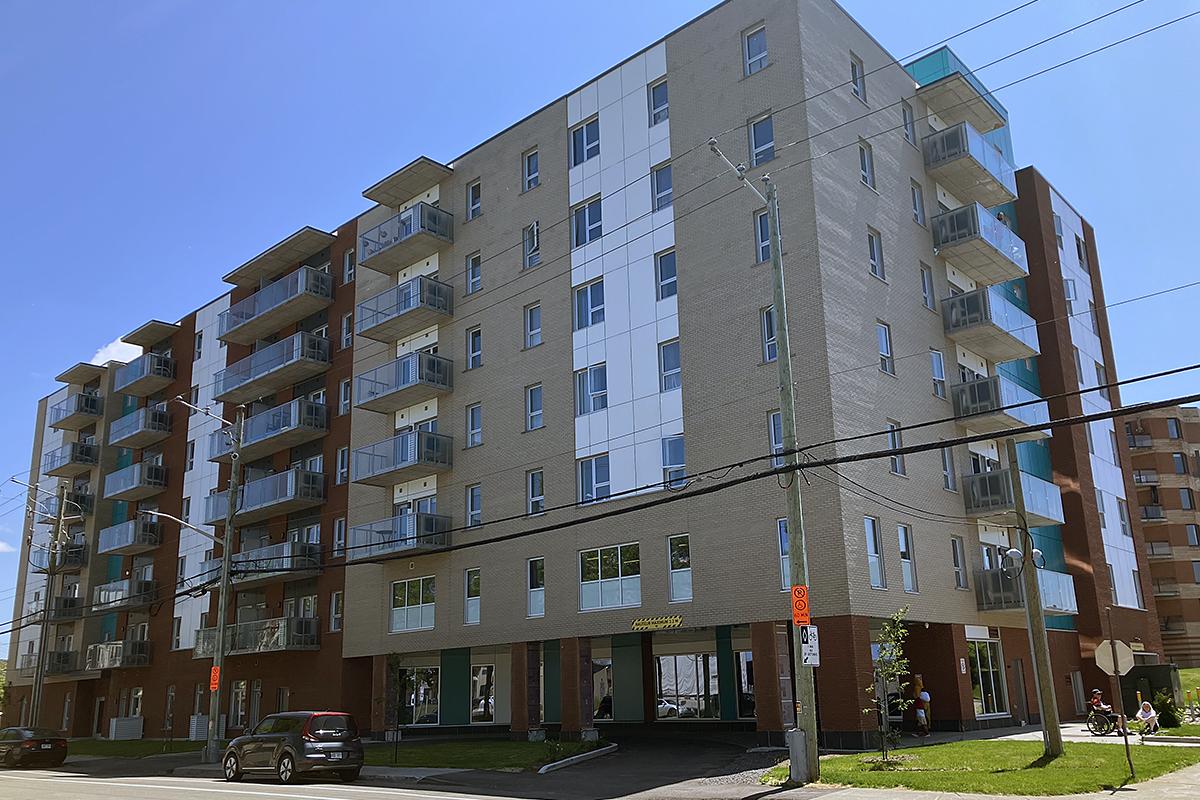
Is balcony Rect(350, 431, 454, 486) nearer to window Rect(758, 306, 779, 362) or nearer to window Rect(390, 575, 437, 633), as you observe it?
window Rect(390, 575, 437, 633)

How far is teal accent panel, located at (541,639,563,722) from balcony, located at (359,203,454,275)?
611 inches

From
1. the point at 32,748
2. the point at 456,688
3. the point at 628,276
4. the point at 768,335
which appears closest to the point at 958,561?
the point at 768,335

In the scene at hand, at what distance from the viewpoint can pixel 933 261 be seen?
3441 centimetres

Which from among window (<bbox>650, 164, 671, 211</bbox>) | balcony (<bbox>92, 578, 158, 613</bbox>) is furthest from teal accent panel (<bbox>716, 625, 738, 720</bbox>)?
balcony (<bbox>92, 578, 158, 613</bbox>)

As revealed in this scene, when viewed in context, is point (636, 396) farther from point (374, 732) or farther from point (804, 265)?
point (374, 732)

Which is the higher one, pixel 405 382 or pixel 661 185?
pixel 661 185

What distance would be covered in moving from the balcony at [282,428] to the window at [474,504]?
396 inches

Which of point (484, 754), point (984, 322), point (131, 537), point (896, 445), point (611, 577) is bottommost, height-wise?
point (484, 754)

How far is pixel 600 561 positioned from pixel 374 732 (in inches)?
499

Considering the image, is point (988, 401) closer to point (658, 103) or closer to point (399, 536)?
point (658, 103)

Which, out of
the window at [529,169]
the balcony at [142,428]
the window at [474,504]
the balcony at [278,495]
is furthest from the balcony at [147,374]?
the window at [529,169]

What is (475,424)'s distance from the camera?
37125mm

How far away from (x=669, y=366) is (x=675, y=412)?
1.54 m

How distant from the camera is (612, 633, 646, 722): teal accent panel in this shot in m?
35.3
